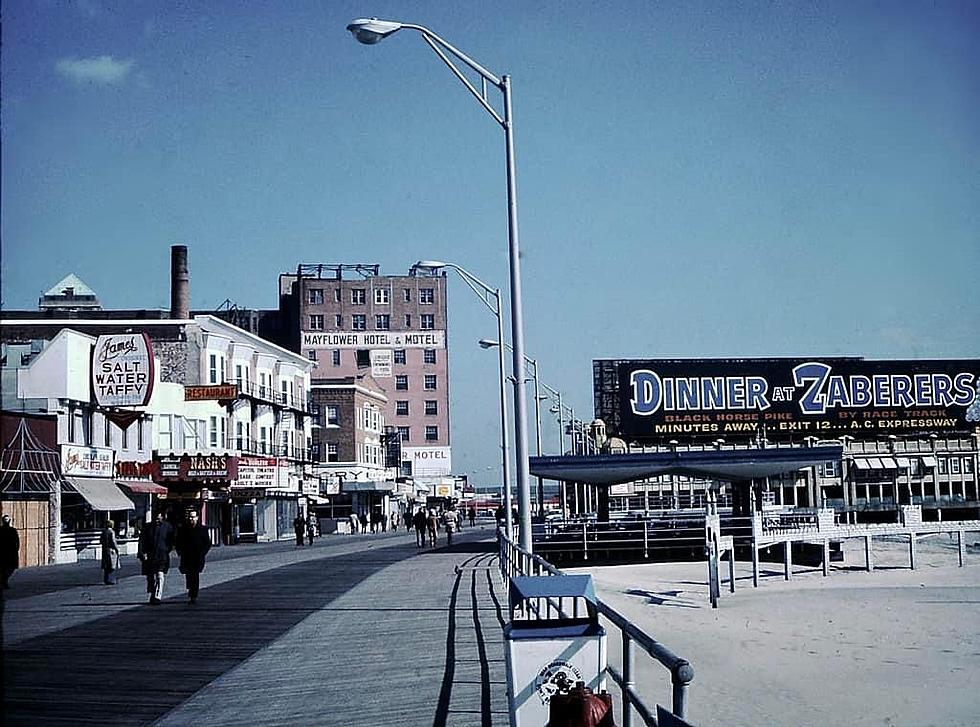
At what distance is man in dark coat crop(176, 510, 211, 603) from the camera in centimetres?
2338

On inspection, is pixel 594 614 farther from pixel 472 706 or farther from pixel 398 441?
pixel 398 441

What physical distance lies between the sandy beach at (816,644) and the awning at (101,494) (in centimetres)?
1787

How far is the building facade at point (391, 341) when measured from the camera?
5231 inches

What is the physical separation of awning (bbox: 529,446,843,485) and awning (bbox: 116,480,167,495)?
51.0ft

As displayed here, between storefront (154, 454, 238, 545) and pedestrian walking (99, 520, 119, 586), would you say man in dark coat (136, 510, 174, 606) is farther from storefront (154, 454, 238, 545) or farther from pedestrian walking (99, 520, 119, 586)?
storefront (154, 454, 238, 545)

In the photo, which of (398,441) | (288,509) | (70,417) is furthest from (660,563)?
(398,441)

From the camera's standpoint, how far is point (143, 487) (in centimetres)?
5197

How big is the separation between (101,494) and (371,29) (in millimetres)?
32492

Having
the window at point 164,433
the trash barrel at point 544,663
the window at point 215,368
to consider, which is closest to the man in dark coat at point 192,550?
the trash barrel at point 544,663

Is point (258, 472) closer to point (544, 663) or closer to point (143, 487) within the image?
point (143, 487)

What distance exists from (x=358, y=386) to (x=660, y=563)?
56639 mm

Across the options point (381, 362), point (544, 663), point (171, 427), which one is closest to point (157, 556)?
point (544, 663)

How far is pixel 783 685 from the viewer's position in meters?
19.1

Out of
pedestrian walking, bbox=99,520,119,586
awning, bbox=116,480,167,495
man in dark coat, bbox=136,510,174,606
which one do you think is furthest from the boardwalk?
awning, bbox=116,480,167,495
